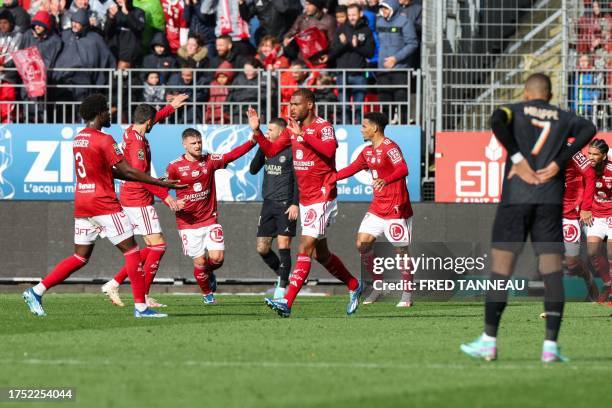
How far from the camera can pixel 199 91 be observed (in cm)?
2373

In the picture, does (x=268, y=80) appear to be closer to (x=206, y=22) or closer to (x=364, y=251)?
(x=206, y=22)

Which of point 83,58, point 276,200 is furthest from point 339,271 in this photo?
point 83,58

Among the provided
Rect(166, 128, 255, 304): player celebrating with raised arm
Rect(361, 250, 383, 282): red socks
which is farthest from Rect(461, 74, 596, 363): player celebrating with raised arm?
Rect(361, 250, 383, 282): red socks

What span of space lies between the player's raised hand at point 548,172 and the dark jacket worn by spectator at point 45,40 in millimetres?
15427

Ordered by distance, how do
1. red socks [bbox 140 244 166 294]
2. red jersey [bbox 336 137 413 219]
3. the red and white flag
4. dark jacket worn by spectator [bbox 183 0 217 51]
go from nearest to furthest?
red socks [bbox 140 244 166 294], red jersey [bbox 336 137 413 219], the red and white flag, dark jacket worn by spectator [bbox 183 0 217 51]

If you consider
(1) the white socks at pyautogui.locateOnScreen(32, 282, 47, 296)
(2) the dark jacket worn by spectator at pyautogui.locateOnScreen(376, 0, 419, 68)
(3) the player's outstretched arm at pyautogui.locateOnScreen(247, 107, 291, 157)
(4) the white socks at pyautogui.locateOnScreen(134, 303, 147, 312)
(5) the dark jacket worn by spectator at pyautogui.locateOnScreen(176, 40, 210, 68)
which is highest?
(2) the dark jacket worn by spectator at pyautogui.locateOnScreen(376, 0, 419, 68)

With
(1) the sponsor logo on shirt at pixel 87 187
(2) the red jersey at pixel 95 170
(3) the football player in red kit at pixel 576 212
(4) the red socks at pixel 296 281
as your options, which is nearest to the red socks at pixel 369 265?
(3) the football player in red kit at pixel 576 212

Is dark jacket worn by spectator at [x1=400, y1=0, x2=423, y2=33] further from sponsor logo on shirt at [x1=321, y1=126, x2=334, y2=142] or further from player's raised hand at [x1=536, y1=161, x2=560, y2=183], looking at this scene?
player's raised hand at [x1=536, y1=161, x2=560, y2=183]

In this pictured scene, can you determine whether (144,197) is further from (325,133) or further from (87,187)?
(325,133)

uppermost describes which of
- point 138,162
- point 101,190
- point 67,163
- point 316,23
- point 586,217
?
point 316,23

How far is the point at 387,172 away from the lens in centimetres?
1733

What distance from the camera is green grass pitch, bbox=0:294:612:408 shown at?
7.91 metres

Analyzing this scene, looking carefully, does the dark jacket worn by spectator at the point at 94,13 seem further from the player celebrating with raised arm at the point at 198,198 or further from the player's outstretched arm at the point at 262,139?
the player's outstretched arm at the point at 262,139

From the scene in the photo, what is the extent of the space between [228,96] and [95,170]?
9452 mm
